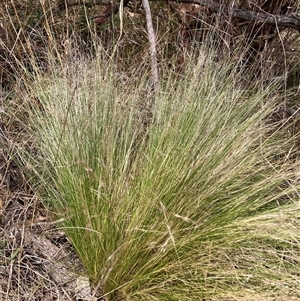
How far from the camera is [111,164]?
1.31 metres

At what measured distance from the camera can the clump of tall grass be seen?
4.09ft

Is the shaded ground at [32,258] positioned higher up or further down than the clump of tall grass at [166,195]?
further down

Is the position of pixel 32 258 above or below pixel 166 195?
below

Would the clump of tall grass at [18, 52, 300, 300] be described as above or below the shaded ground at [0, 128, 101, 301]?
above

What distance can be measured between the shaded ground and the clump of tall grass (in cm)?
6

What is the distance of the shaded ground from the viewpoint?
1.31m

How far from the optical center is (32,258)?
4.53 feet

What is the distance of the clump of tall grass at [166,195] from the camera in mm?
1246

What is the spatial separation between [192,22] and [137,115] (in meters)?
0.76

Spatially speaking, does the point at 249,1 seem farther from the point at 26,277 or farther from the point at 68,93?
the point at 26,277

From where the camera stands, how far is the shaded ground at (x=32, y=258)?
1.31 m

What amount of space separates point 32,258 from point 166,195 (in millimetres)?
398

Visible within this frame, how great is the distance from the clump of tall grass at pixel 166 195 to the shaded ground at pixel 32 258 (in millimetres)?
55

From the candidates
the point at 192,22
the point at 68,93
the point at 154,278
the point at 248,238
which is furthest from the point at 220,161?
the point at 192,22
